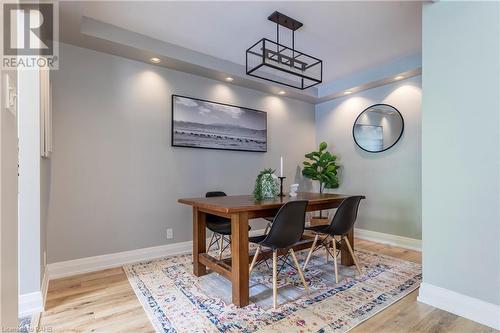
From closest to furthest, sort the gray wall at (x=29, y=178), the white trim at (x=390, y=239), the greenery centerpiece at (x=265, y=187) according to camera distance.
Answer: the gray wall at (x=29, y=178), the greenery centerpiece at (x=265, y=187), the white trim at (x=390, y=239)

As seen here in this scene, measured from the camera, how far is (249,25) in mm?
2713

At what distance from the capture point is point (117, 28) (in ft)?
8.96

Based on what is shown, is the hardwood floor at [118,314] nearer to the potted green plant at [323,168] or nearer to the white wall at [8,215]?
the white wall at [8,215]

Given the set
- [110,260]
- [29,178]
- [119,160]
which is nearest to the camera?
[29,178]

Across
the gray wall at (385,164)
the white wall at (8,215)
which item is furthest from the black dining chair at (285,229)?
the gray wall at (385,164)

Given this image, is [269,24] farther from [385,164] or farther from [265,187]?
[385,164]

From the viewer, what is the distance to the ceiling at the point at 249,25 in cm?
239

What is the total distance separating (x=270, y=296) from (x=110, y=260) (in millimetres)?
1879

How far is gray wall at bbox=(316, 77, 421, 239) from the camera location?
144 inches

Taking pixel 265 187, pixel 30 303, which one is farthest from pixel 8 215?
pixel 265 187

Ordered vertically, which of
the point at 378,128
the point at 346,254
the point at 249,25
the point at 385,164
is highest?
the point at 249,25

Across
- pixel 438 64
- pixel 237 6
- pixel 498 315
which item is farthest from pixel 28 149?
pixel 498 315

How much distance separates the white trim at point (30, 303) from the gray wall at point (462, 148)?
306 cm

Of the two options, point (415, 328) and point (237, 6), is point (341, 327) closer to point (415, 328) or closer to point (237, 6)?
point (415, 328)
